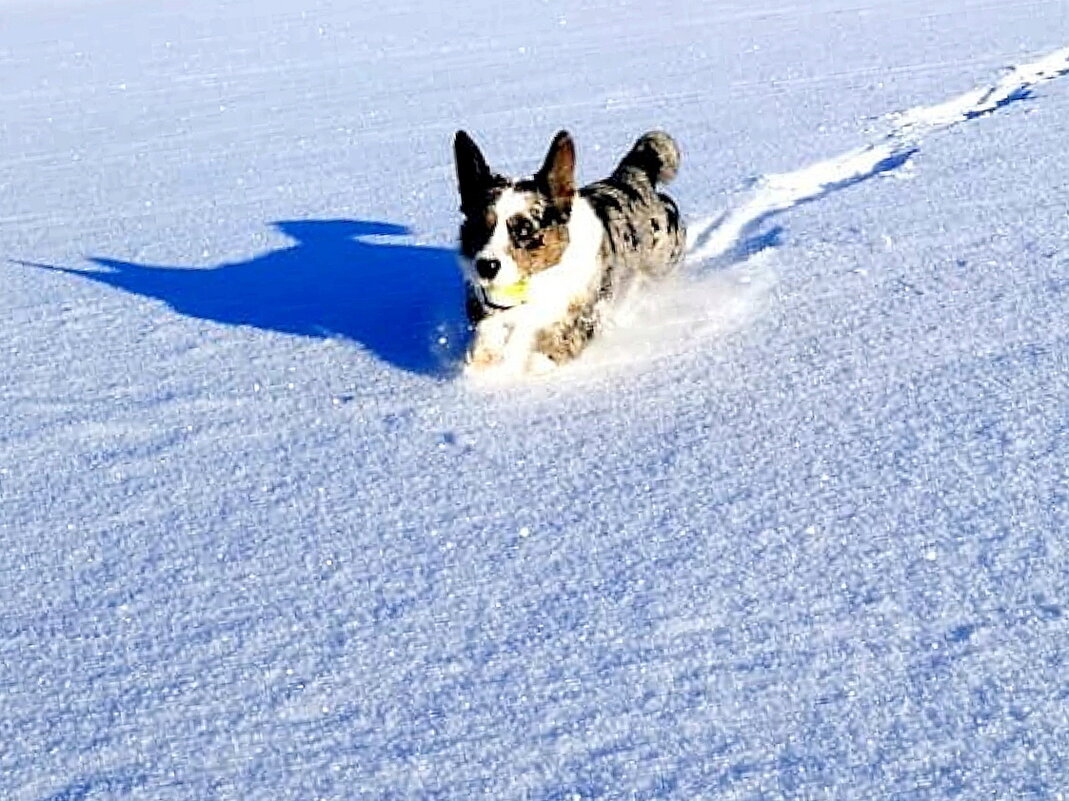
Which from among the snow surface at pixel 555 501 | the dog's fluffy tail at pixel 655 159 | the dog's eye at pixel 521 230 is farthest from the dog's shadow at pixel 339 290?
the dog's fluffy tail at pixel 655 159

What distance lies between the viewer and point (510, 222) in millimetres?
4090

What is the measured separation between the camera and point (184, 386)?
14.0ft

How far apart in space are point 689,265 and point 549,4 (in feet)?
38.7

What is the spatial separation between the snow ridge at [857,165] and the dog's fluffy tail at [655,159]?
11.4 inches

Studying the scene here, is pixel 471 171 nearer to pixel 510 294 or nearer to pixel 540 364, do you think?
pixel 510 294

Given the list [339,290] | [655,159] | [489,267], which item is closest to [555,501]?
[489,267]

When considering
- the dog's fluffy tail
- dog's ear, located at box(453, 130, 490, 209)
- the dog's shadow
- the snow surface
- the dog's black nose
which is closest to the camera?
the snow surface

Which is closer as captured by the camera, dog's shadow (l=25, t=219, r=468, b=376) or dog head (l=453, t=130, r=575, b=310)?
dog head (l=453, t=130, r=575, b=310)

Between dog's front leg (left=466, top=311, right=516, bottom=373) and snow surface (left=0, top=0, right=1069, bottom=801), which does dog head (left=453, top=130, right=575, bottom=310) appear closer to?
dog's front leg (left=466, top=311, right=516, bottom=373)

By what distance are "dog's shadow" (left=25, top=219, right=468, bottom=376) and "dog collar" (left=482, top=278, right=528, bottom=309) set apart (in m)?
0.24

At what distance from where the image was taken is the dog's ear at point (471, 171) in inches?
163

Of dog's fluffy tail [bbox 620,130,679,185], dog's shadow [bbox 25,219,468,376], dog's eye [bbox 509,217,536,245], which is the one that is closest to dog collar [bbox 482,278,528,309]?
dog's eye [bbox 509,217,536,245]

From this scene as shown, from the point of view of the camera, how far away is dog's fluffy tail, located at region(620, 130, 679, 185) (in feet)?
18.2

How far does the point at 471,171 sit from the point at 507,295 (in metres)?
0.40
